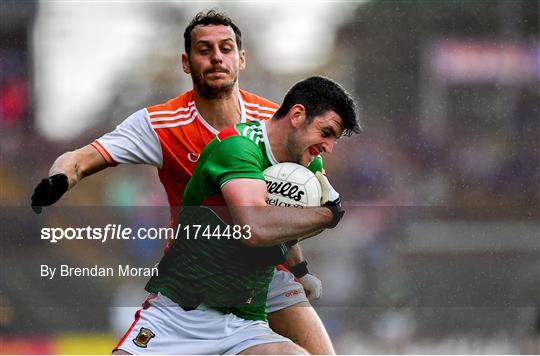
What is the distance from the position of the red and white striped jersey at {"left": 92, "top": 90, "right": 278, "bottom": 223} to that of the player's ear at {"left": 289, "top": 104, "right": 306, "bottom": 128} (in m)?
0.52

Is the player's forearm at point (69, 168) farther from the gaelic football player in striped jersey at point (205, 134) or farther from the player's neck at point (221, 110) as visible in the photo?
the player's neck at point (221, 110)

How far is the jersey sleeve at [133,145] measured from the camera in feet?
10.4

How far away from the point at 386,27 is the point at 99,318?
2.91 metres

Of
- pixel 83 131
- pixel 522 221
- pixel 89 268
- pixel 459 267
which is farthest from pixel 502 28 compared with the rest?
pixel 89 268

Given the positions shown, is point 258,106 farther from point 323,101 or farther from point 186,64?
point 323,101

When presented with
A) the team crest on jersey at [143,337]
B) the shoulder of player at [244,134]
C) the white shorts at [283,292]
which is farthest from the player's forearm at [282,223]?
the white shorts at [283,292]

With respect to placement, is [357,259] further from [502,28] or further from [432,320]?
[502,28]

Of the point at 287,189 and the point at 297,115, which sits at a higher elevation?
the point at 297,115

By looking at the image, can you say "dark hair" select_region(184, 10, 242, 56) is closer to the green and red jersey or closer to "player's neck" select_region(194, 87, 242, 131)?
"player's neck" select_region(194, 87, 242, 131)

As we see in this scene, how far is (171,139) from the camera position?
318 cm

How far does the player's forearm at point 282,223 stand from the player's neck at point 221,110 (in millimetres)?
645

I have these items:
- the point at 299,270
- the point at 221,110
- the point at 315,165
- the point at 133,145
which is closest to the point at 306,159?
the point at 315,165

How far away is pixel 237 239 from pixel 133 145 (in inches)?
30.8

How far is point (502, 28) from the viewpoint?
642 centimetres
